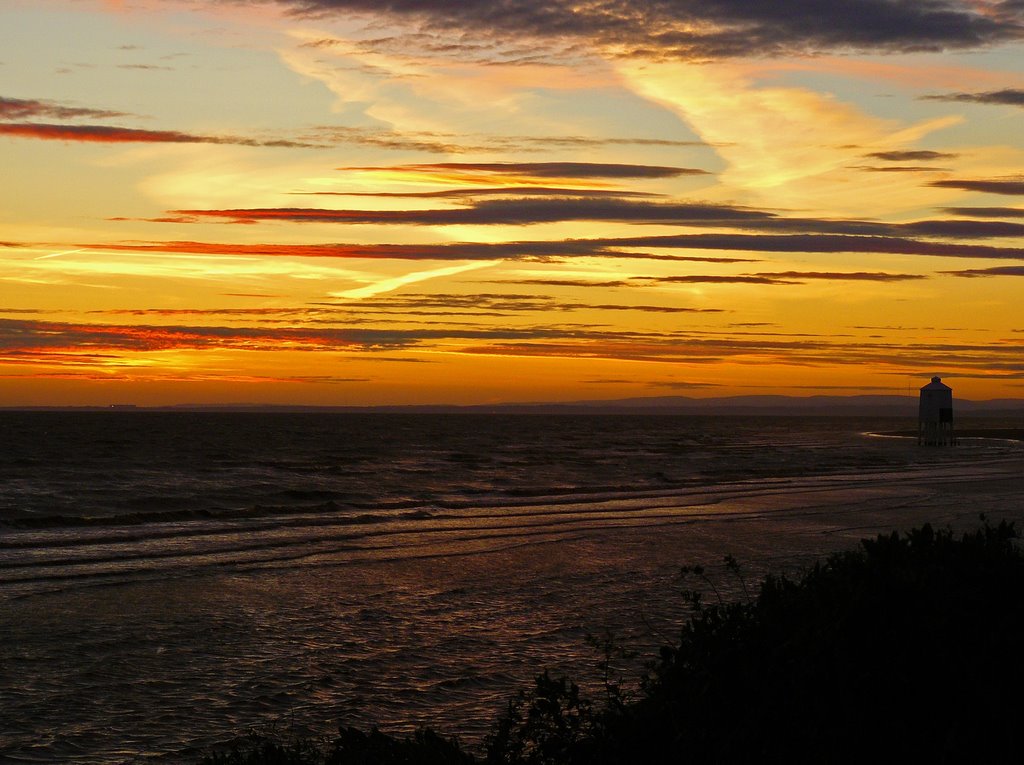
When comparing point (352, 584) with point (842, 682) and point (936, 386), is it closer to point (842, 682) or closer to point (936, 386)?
point (842, 682)

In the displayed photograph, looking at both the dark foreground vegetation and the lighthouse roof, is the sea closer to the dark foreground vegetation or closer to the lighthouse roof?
the dark foreground vegetation

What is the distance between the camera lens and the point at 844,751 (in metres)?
6.09

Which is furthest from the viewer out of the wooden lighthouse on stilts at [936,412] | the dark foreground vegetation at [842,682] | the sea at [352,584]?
the wooden lighthouse on stilts at [936,412]

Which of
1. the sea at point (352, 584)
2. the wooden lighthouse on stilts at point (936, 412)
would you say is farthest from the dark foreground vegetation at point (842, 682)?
the wooden lighthouse on stilts at point (936, 412)

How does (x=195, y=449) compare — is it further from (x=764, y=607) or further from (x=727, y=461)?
(x=764, y=607)

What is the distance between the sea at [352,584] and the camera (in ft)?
37.6

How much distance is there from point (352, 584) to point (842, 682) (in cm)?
1452

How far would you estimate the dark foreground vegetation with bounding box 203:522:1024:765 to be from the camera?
20.1 ft

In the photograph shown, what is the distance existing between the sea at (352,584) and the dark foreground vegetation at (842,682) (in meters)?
1.03

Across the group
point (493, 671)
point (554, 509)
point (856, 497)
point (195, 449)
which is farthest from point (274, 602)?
point (195, 449)

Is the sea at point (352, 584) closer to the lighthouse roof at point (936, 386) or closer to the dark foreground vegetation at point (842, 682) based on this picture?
the dark foreground vegetation at point (842, 682)

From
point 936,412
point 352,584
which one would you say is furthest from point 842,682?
point 936,412

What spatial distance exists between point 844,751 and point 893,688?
0.53m

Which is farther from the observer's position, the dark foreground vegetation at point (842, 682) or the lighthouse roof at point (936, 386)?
the lighthouse roof at point (936, 386)
